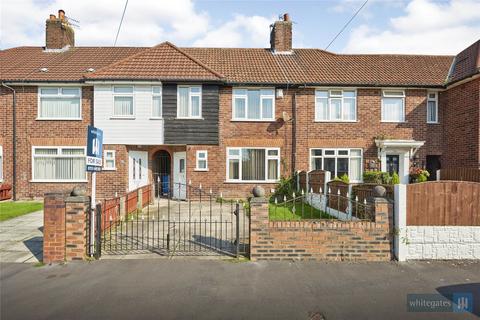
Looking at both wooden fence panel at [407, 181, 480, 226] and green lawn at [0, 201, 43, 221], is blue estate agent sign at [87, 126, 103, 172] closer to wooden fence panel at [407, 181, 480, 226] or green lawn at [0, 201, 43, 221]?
green lawn at [0, 201, 43, 221]

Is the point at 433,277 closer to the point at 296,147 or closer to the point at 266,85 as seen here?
the point at 296,147

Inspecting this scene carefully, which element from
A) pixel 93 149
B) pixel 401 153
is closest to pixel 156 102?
pixel 93 149

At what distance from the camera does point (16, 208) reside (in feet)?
36.9

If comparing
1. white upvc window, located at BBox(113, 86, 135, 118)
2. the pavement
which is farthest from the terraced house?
the pavement

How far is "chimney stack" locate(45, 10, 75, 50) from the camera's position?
16219mm

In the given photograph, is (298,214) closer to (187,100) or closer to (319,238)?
(319,238)

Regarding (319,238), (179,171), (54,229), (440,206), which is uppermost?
(179,171)

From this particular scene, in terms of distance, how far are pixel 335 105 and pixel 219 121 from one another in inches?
222

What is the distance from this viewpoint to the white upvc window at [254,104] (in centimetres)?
1391

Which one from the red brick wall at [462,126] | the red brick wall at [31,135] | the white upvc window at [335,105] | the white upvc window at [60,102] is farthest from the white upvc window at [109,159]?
the red brick wall at [462,126]

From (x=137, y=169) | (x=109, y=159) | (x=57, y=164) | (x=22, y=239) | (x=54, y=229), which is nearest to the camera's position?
(x=54, y=229)

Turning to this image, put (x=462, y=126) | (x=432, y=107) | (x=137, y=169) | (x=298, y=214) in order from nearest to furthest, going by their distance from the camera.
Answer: (x=298, y=214)
(x=462, y=126)
(x=137, y=169)
(x=432, y=107)

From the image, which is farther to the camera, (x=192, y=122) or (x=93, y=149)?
(x=192, y=122)

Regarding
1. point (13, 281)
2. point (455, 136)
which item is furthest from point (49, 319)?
point (455, 136)
